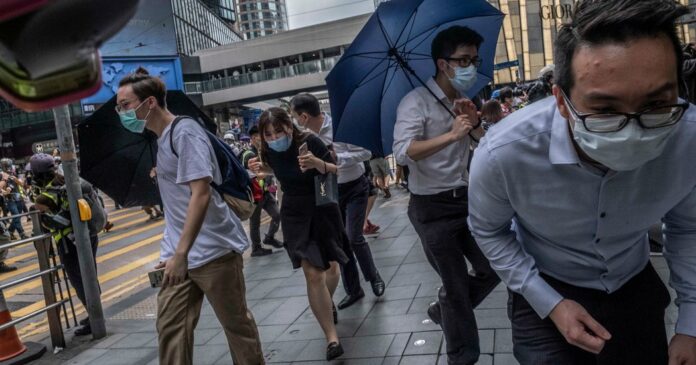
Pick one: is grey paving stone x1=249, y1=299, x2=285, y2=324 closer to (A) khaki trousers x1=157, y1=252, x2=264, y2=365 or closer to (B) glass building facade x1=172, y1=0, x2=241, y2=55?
(A) khaki trousers x1=157, y1=252, x2=264, y2=365

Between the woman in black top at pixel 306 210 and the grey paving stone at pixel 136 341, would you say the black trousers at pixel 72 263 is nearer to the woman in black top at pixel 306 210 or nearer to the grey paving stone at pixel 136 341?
the grey paving stone at pixel 136 341

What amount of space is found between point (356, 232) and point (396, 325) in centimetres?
104

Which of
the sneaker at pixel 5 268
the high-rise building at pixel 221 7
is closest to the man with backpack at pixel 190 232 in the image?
the sneaker at pixel 5 268

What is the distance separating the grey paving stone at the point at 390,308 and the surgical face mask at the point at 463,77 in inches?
78.3

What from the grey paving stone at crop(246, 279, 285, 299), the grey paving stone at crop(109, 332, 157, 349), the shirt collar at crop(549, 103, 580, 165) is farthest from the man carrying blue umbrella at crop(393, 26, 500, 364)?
the grey paving stone at crop(246, 279, 285, 299)

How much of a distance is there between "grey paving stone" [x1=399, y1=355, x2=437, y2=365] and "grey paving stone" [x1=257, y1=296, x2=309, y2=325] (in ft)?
4.61

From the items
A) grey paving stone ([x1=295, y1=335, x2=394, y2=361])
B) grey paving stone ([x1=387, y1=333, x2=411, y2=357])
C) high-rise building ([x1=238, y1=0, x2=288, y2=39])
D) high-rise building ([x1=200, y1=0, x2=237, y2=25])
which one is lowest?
grey paving stone ([x1=295, y1=335, x2=394, y2=361])

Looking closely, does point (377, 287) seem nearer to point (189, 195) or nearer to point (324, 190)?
point (324, 190)

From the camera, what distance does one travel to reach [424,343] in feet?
11.5

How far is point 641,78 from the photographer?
1245 millimetres

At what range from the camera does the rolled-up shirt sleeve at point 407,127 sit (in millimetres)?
2850

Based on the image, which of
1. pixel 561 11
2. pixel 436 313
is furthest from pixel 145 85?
pixel 561 11

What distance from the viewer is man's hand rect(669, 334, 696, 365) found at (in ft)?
5.19

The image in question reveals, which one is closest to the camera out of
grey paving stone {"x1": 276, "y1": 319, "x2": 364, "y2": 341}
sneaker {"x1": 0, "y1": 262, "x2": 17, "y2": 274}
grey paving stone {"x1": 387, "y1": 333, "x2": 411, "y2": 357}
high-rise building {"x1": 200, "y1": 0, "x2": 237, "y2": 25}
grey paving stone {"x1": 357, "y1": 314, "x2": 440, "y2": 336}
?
grey paving stone {"x1": 387, "y1": 333, "x2": 411, "y2": 357}
